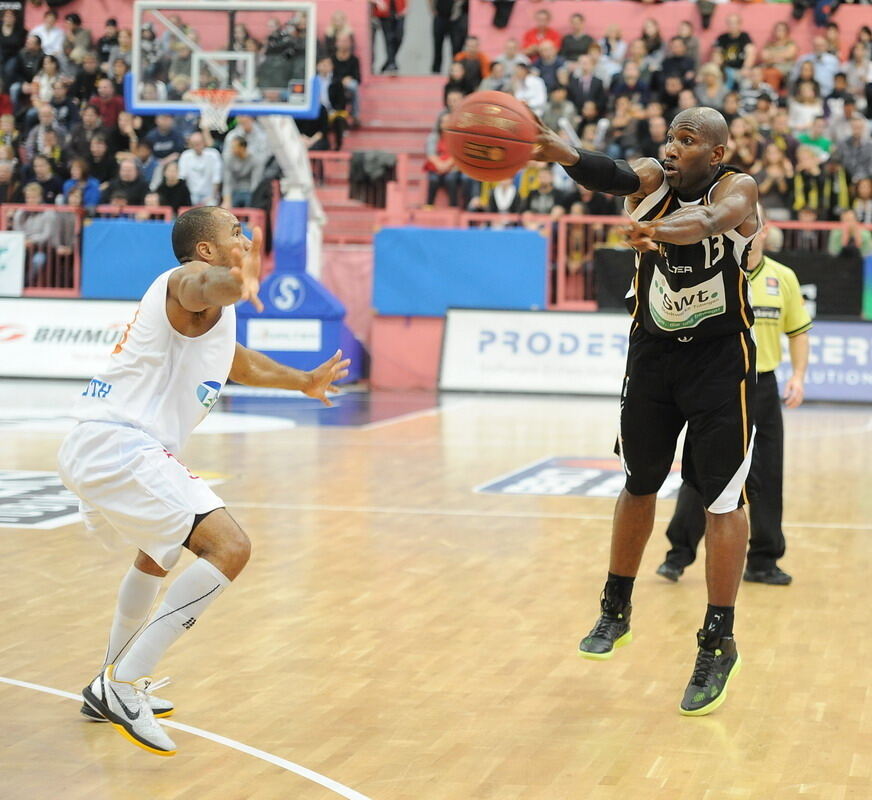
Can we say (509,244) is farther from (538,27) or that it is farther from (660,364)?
(660,364)

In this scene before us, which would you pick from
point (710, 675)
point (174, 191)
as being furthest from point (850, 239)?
point (710, 675)

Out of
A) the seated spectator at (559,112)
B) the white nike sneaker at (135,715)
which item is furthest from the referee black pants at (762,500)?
the seated spectator at (559,112)

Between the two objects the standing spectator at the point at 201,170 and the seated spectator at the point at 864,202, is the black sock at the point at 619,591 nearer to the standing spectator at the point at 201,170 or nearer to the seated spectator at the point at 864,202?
the seated spectator at the point at 864,202

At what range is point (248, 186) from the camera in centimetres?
2173

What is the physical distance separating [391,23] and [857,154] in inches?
367

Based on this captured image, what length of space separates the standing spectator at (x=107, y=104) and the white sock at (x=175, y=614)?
64.7 feet

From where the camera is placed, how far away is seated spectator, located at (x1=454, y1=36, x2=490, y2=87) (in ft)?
75.2

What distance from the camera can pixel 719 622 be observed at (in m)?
5.44

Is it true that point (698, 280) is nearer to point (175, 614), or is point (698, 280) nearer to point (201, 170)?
point (175, 614)

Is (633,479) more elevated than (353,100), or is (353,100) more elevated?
(353,100)

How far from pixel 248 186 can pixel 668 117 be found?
6.53m

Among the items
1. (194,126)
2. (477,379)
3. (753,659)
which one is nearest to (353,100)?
→ (194,126)

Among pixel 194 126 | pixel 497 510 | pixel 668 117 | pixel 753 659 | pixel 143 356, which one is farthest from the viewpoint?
pixel 194 126

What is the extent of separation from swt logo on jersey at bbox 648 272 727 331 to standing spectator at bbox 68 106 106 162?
1887cm
